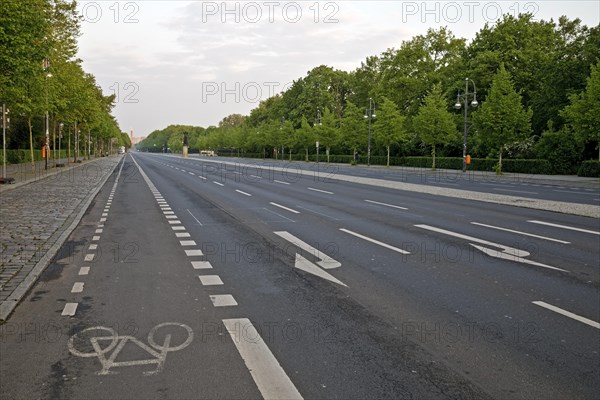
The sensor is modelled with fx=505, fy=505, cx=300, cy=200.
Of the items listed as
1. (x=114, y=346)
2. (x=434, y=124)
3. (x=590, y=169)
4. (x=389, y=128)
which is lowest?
(x=114, y=346)

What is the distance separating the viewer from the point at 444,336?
206 inches

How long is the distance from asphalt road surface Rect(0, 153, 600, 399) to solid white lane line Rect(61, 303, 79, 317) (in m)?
0.03

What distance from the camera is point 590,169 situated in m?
36.9

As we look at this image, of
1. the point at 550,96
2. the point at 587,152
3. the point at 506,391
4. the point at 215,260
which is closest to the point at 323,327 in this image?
the point at 506,391

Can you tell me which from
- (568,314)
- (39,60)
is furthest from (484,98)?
(568,314)

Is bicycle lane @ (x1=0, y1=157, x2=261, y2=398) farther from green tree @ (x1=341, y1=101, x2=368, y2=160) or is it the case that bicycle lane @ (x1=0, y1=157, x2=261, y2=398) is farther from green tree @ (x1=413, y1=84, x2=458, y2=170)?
green tree @ (x1=341, y1=101, x2=368, y2=160)

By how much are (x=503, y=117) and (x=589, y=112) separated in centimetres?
827

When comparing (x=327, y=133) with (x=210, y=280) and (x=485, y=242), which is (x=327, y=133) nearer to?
(x=485, y=242)

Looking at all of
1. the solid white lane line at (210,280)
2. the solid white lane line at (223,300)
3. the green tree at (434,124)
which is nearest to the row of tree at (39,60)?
the solid white lane line at (210,280)

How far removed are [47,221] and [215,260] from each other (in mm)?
6956

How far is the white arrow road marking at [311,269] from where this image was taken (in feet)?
24.7

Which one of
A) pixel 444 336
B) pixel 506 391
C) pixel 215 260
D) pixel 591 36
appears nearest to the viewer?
pixel 506 391

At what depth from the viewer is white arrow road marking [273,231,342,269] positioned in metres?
8.51

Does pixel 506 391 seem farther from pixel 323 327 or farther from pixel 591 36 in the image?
pixel 591 36
